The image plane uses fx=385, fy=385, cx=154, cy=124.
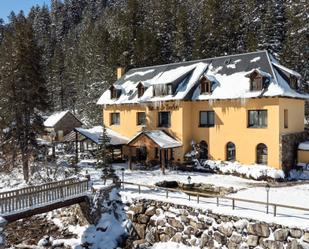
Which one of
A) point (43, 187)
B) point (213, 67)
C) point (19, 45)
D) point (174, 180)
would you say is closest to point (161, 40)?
point (213, 67)

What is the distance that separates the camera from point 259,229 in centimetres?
1641

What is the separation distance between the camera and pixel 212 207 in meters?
18.3

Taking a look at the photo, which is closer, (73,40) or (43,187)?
(43,187)

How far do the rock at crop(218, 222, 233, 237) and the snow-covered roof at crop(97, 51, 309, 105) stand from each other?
41.8 feet

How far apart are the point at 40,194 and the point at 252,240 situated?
10573mm

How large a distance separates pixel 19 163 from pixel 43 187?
1315 centimetres

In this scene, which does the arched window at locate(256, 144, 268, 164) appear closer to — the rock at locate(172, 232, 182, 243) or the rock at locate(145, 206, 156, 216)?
the rock at locate(145, 206, 156, 216)

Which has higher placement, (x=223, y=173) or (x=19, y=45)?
(x=19, y=45)

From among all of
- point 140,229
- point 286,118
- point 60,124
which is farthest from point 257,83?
point 60,124

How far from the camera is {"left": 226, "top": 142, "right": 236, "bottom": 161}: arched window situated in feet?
98.4

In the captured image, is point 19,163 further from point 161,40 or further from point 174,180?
point 161,40

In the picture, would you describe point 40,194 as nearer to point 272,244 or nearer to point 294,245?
point 272,244

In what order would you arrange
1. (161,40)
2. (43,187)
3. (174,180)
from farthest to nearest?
(161,40)
(174,180)
(43,187)

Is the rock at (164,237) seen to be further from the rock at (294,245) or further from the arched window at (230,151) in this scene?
the arched window at (230,151)
